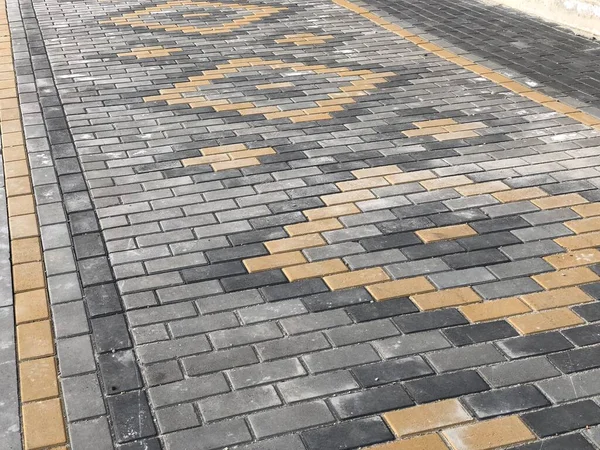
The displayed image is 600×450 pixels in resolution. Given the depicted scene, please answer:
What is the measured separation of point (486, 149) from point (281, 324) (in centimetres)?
244

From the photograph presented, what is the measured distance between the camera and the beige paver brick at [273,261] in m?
Answer: 4.02

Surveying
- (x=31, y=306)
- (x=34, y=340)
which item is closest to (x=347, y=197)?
(x=31, y=306)

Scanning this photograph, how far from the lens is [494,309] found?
3.67 meters

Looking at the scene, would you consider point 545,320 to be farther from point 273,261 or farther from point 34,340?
point 34,340

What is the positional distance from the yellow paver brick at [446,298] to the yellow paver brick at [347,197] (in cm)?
107

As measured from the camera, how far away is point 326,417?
3018 mm

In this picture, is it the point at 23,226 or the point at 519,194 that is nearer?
the point at 23,226

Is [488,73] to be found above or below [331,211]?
below

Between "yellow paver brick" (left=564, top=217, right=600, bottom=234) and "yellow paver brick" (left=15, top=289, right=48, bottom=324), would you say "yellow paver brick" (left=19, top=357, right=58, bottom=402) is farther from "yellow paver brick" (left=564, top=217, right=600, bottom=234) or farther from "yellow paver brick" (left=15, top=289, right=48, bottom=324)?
"yellow paver brick" (left=564, top=217, right=600, bottom=234)

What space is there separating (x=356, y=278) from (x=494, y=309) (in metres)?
0.63

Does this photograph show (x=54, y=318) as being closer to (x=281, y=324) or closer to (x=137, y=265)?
(x=137, y=265)

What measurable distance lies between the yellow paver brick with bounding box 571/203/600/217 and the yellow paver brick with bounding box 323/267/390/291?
1272 mm

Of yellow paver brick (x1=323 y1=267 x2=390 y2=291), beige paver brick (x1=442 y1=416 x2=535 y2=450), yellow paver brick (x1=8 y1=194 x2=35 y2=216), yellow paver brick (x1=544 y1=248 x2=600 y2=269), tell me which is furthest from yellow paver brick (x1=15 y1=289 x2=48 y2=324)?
yellow paver brick (x1=544 y1=248 x2=600 y2=269)

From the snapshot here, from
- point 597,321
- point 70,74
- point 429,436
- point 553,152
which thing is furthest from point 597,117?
point 70,74
